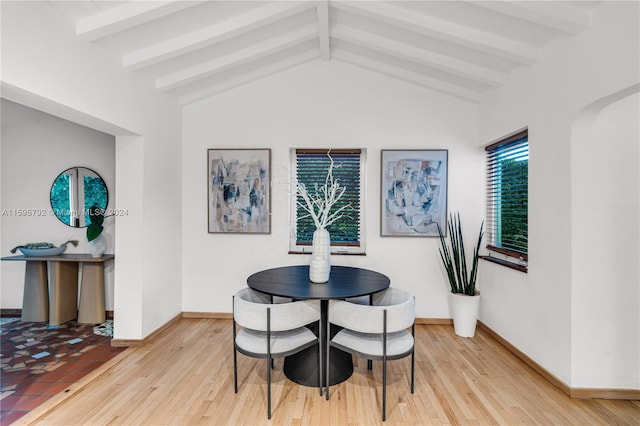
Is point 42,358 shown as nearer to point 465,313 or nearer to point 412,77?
point 465,313

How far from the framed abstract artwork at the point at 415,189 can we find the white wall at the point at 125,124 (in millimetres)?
2471

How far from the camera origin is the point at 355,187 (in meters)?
3.68

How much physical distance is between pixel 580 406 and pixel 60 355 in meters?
4.17

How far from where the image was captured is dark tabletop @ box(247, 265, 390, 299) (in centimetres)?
215

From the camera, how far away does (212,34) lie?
2658 millimetres

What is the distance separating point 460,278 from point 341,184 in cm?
168

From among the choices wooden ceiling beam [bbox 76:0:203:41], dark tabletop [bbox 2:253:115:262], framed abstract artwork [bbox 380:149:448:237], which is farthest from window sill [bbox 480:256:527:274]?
dark tabletop [bbox 2:253:115:262]

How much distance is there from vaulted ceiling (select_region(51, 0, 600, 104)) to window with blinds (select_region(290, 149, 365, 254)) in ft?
3.55

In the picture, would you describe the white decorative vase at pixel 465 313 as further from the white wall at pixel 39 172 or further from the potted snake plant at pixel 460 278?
the white wall at pixel 39 172

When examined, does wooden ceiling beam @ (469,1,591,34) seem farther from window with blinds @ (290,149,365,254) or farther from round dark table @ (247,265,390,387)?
round dark table @ (247,265,390,387)

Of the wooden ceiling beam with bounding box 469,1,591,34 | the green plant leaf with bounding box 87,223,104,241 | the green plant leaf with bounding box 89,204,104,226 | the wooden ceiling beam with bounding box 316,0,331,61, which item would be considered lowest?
the green plant leaf with bounding box 87,223,104,241

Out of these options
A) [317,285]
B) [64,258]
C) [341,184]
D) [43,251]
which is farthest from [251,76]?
[43,251]

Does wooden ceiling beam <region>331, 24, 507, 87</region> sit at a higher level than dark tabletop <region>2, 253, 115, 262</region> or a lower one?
higher

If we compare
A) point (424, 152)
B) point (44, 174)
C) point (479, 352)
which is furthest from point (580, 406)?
point (44, 174)
